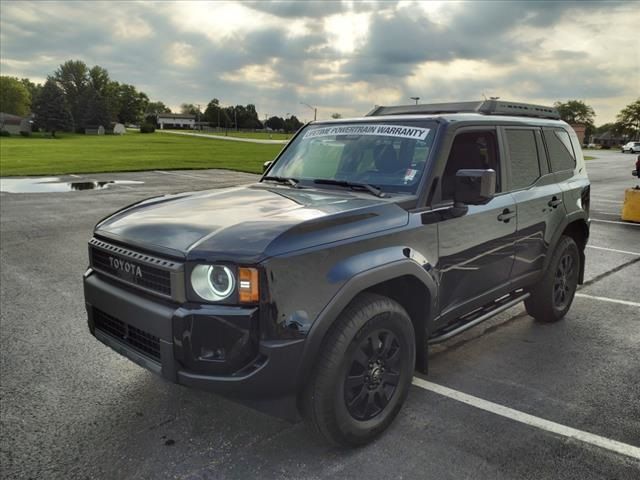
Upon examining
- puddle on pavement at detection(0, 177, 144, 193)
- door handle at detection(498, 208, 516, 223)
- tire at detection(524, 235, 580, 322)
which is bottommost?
tire at detection(524, 235, 580, 322)

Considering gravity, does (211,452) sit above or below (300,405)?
below

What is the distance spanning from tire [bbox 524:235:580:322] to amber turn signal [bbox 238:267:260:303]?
3405 mm

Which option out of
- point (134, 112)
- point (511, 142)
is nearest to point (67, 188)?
point (511, 142)

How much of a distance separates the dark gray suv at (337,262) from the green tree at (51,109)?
9434cm

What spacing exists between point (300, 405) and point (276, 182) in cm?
203

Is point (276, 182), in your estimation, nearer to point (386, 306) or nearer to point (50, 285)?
point (386, 306)

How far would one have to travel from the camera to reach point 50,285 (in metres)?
6.21

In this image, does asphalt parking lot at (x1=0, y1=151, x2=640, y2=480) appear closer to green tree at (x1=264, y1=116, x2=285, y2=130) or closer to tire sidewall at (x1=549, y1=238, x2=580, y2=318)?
tire sidewall at (x1=549, y1=238, x2=580, y2=318)

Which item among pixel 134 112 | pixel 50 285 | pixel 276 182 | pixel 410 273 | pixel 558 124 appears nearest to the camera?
pixel 410 273

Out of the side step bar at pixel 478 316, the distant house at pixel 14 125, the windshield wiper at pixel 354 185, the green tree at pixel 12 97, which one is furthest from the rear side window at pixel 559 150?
the green tree at pixel 12 97

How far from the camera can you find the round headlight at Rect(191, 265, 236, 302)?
2586mm

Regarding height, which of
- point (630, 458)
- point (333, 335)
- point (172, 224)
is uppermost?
point (172, 224)

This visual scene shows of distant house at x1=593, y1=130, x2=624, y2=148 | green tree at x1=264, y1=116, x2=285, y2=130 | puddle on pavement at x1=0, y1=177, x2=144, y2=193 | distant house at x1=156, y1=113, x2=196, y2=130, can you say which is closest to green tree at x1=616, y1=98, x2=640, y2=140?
A: distant house at x1=593, y1=130, x2=624, y2=148

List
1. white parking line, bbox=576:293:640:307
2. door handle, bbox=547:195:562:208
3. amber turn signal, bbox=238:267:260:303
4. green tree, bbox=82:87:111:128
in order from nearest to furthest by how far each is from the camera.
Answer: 1. amber turn signal, bbox=238:267:260:303
2. door handle, bbox=547:195:562:208
3. white parking line, bbox=576:293:640:307
4. green tree, bbox=82:87:111:128
